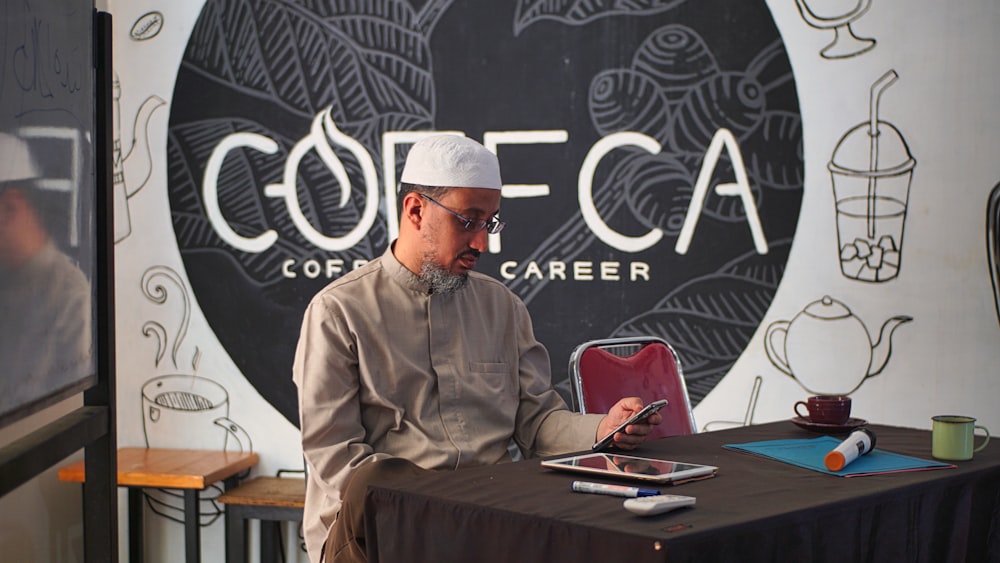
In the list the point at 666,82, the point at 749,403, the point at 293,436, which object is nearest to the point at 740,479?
the point at 749,403

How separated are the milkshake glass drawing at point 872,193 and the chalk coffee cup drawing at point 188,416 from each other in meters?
2.41

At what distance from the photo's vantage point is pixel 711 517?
1.68m

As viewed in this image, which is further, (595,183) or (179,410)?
(179,410)

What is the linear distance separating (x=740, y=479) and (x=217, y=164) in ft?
9.25

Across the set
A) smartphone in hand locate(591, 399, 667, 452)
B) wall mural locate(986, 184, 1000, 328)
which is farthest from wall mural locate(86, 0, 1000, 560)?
smartphone in hand locate(591, 399, 667, 452)

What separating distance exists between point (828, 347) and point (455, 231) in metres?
1.79

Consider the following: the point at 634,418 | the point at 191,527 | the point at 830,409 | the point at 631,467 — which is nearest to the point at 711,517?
the point at 631,467

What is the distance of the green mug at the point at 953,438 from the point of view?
2244 millimetres

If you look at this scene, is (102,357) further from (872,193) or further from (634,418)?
(872,193)

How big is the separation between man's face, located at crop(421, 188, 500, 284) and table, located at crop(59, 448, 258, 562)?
64.4 inches

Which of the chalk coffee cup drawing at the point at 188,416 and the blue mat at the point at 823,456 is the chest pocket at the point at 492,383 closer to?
the blue mat at the point at 823,456

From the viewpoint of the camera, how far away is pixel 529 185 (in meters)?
3.96

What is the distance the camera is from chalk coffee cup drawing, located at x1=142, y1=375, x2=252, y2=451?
4.19m

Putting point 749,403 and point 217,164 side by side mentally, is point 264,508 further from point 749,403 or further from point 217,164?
point 749,403
